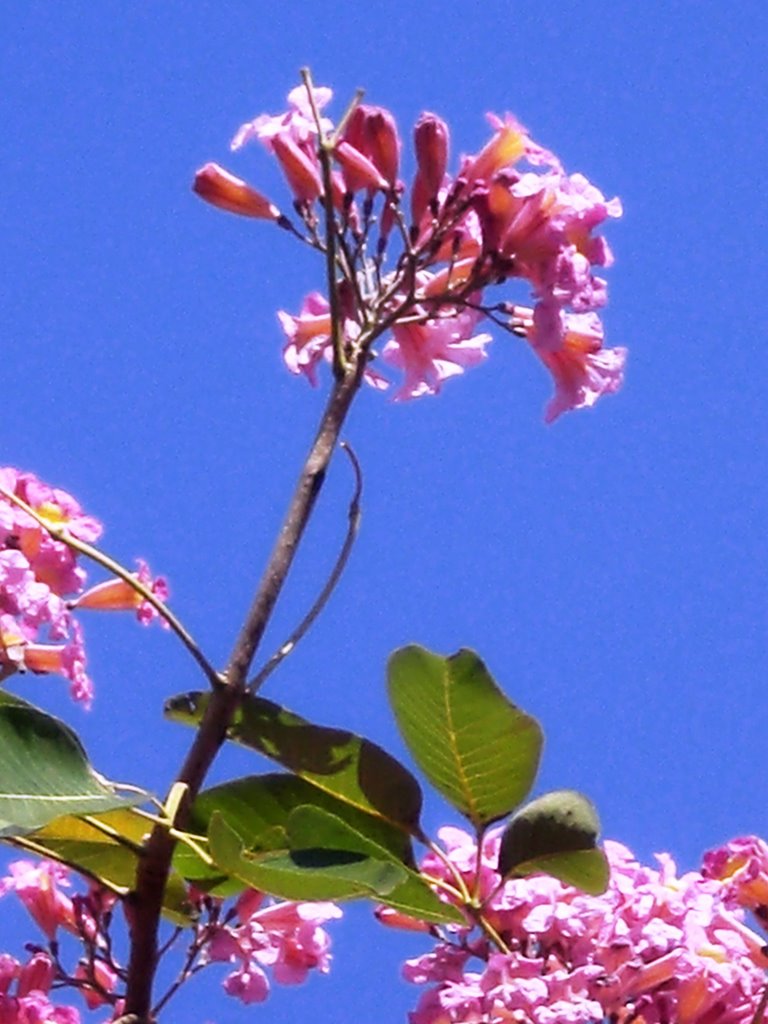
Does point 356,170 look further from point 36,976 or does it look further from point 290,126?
point 36,976

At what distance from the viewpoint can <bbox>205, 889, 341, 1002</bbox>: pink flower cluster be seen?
2.37 m

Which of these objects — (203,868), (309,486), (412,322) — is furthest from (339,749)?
(412,322)

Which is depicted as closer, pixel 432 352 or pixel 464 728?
pixel 464 728

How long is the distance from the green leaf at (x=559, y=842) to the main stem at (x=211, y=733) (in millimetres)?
440

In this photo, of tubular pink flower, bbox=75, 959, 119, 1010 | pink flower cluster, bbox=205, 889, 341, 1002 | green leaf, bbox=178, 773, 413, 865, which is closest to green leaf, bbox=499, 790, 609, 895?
green leaf, bbox=178, 773, 413, 865

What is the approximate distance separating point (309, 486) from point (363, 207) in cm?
59

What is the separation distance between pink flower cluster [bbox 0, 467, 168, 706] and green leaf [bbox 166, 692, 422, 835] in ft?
1.02

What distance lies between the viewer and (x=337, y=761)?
208 cm

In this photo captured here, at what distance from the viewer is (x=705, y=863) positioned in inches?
92.2

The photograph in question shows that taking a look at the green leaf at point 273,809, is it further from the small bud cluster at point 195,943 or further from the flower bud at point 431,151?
the flower bud at point 431,151

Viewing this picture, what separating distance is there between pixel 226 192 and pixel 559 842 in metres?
1.08

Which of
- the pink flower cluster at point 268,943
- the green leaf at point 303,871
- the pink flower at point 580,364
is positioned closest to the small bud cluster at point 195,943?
the pink flower cluster at point 268,943

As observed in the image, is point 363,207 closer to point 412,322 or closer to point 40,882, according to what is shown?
point 412,322

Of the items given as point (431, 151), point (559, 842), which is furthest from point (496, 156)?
point (559, 842)
